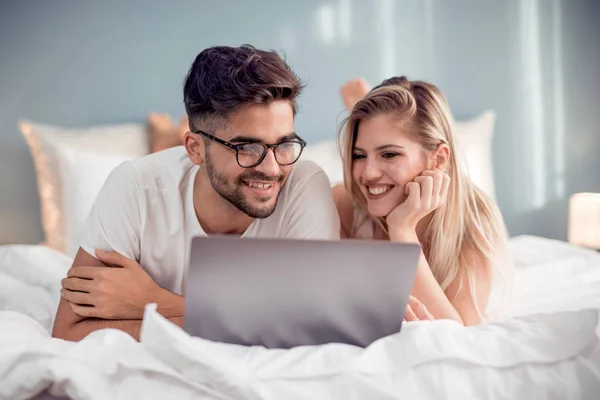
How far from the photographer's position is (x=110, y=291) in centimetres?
145

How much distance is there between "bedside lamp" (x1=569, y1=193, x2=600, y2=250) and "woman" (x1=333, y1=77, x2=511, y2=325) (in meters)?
1.48

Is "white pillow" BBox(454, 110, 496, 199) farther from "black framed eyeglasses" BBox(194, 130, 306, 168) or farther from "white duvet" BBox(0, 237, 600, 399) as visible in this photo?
"white duvet" BBox(0, 237, 600, 399)

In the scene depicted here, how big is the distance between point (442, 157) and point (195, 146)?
0.73 metres

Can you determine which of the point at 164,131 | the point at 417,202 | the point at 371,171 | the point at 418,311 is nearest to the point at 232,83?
the point at 371,171

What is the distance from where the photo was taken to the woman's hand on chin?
1695mm

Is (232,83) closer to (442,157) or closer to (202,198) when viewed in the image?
(202,198)

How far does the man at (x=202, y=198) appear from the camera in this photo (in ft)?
4.83

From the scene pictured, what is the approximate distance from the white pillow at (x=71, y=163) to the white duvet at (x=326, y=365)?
1393 mm

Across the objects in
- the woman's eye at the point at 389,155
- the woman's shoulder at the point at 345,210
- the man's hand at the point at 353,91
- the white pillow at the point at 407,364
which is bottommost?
the white pillow at the point at 407,364

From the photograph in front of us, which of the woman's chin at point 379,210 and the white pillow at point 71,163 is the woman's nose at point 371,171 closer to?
the woman's chin at point 379,210

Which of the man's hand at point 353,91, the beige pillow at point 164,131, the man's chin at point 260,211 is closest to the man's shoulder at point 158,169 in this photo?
the man's chin at point 260,211

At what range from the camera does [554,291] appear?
1890 mm

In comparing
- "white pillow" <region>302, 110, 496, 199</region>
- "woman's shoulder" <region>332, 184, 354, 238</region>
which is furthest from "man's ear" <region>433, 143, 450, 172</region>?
"white pillow" <region>302, 110, 496, 199</region>

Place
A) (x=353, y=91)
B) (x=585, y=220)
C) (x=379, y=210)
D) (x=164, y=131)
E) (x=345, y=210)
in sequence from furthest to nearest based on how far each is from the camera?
(x=585, y=220)
(x=164, y=131)
(x=353, y=91)
(x=345, y=210)
(x=379, y=210)
